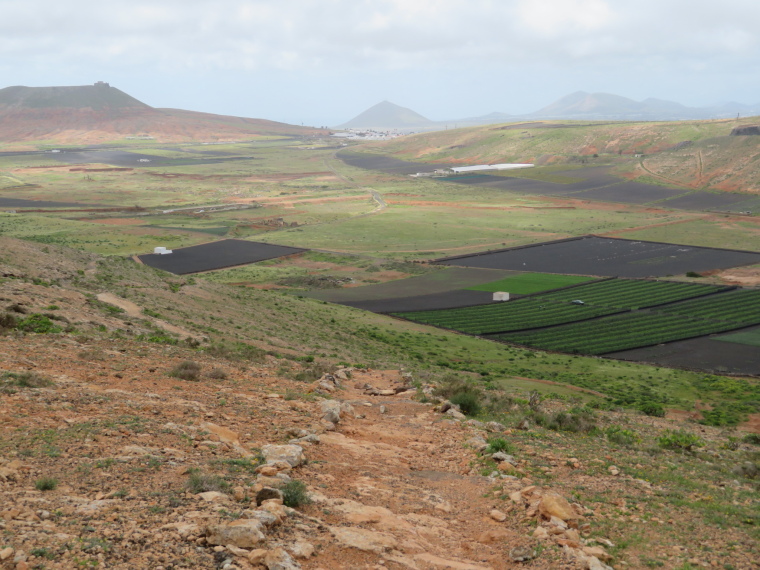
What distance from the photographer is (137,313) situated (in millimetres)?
34219

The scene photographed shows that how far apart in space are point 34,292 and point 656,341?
5167 centimetres

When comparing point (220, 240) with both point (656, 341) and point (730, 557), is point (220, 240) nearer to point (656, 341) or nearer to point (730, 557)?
point (656, 341)

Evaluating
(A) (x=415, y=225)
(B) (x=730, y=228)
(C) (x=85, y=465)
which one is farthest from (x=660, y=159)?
(C) (x=85, y=465)

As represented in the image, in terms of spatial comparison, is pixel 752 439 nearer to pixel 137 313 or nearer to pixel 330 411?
pixel 330 411

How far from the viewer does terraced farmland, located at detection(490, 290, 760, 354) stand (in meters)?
58.0

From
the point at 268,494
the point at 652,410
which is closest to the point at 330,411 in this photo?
the point at 268,494

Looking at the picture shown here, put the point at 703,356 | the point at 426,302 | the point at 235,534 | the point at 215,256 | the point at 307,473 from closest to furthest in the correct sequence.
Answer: the point at 235,534
the point at 307,473
the point at 703,356
the point at 426,302
the point at 215,256

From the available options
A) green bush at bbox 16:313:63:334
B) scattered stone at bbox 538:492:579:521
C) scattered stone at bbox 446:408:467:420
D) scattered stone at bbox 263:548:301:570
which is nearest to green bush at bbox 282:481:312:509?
scattered stone at bbox 263:548:301:570

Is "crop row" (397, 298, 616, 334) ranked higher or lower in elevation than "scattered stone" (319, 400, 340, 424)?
lower

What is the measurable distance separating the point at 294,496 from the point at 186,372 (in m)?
10.8

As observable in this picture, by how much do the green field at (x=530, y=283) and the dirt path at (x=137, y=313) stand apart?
51349 mm

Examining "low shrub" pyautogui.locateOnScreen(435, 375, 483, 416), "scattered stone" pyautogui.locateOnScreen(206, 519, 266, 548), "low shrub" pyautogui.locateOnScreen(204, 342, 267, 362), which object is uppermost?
"scattered stone" pyautogui.locateOnScreen(206, 519, 266, 548)

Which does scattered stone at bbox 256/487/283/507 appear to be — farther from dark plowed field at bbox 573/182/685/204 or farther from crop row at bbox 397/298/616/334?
dark plowed field at bbox 573/182/685/204

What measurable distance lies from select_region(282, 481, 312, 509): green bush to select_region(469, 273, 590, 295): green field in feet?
220
